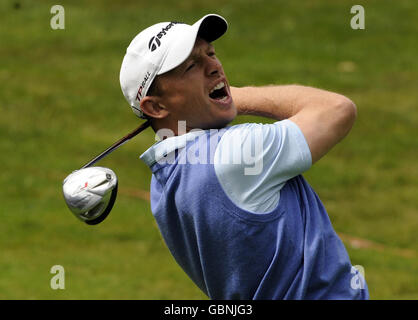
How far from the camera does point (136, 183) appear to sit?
469 inches

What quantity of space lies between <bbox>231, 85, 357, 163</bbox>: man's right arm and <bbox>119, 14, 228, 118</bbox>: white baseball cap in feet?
1.21

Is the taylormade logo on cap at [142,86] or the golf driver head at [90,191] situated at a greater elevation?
the taylormade logo on cap at [142,86]

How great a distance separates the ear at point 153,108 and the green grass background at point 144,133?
491 centimetres

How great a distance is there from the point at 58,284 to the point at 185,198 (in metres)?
5.41

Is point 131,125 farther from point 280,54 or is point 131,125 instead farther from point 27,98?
point 280,54

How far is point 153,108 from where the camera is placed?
3877 mm

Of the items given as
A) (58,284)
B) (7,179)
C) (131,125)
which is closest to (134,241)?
(58,284)

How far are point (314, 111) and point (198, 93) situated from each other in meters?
0.46

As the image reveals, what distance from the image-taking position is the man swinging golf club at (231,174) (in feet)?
11.7
